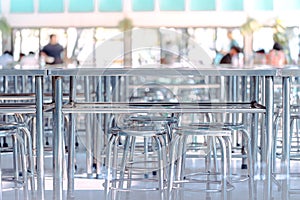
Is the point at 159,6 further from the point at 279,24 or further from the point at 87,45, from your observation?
the point at 279,24

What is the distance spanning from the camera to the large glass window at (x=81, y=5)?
1115cm

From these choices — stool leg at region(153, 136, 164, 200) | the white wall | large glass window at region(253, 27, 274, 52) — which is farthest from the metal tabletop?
the white wall

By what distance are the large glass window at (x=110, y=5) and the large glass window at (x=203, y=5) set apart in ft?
4.27

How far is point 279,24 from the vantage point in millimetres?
10711

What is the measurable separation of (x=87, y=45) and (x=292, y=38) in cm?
360

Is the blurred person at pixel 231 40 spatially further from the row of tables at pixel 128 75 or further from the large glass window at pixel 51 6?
the row of tables at pixel 128 75

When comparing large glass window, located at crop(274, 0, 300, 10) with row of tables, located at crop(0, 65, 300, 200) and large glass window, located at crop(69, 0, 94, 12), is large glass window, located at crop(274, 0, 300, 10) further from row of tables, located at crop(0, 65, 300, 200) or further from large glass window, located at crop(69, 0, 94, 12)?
row of tables, located at crop(0, 65, 300, 200)

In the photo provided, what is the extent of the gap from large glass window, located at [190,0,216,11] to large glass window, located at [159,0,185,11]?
7.3 inches

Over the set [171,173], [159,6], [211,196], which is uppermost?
[159,6]

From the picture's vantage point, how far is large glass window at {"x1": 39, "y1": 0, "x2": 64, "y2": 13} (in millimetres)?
11117

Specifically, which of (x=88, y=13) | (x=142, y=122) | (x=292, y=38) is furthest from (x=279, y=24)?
(x=142, y=122)

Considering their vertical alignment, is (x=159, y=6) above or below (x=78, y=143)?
above

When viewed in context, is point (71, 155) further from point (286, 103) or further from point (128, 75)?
point (286, 103)

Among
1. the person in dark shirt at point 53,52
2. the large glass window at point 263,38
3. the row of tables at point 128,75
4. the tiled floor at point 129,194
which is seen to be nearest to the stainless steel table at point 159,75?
the row of tables at point 128,75
